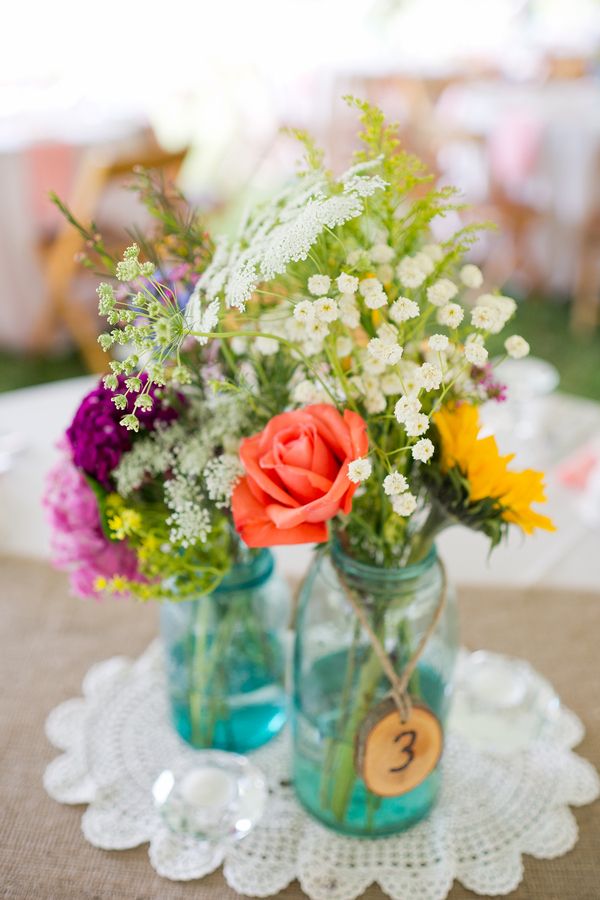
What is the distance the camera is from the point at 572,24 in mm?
5570

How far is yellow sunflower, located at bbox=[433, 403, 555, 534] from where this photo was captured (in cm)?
58

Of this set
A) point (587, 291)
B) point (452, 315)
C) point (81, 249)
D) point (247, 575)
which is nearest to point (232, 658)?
point (247, 575)

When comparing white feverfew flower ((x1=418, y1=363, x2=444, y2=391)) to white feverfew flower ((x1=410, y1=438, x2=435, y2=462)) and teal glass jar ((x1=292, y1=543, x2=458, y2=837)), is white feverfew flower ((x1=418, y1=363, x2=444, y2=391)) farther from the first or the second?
teal glass jar ((x1=292, y1=543, x2=458, y2=837))

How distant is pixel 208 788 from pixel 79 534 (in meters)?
0.26

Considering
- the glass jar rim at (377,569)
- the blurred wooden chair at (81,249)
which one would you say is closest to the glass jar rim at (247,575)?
the glass jar rim at (377,569)

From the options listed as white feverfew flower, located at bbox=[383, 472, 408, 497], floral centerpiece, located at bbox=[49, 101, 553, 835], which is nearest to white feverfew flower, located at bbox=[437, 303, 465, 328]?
floral centerpiece, located at bbox=[49, 101, 553, 835]

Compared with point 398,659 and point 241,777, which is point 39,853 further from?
point 398,659

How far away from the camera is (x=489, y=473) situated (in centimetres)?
58

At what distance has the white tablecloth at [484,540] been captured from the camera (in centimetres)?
108

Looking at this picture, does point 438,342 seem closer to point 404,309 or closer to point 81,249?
point 404,309

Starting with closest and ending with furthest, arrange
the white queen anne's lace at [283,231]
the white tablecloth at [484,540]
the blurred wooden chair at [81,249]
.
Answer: the white queen anne's lace at [283,231] < the white tablecloth at [484,540] < the blurred wooden chair at [81,249]

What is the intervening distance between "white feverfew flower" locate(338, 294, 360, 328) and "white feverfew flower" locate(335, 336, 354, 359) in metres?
0.01

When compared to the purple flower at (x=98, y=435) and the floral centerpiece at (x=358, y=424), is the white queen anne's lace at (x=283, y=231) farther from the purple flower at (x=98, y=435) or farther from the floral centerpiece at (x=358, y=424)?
the purple flower at (x=98, y=435)

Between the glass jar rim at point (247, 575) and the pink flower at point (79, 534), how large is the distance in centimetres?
9
